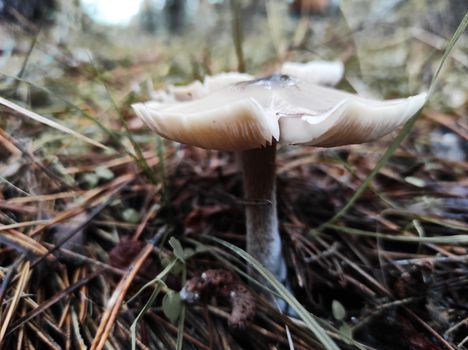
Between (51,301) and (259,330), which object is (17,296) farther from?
(259,330)

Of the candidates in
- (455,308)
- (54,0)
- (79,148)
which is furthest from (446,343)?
(54,0)

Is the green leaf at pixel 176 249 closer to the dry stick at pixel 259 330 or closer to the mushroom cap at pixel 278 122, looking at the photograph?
the dry stick at pixel 259 330

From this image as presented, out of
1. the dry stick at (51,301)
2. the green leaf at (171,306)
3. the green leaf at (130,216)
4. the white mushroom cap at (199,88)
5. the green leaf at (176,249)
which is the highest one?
the white mushroom cap at (199,88)

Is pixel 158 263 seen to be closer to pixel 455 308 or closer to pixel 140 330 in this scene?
pixel 140 330

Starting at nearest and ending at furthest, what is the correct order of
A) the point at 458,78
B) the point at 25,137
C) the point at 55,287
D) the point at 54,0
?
the point at 55,287 < the point at 25,137 < the point at 458,78 < the point at 54,0

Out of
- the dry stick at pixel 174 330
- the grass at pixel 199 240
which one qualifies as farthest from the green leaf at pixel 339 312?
the dry stick at pixel 174 330

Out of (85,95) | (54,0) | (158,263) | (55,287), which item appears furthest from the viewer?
(54,0)

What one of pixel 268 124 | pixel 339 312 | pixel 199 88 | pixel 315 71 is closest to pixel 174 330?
pixel 339 312

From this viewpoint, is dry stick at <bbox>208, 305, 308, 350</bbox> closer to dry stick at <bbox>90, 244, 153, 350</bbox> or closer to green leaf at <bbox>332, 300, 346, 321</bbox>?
green leaf at <bbox>332, 300, 346, 321</bbox>

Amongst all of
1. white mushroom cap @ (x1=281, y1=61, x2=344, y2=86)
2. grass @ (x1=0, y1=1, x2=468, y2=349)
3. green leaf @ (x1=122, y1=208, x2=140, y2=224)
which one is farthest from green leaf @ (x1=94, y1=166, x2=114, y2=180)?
white mushroom cap @ (x1=281, y1=61, x2=344, y2=86)
